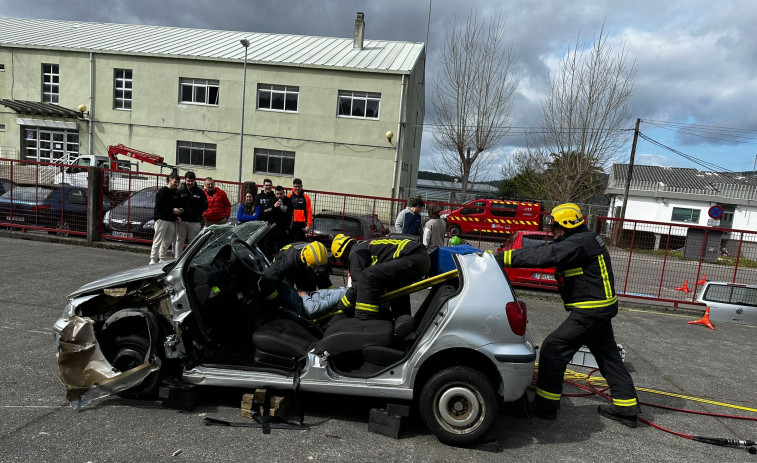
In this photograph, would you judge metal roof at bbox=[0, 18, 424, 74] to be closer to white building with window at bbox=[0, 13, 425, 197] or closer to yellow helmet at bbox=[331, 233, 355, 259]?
white building with window at bbox=[0, 13, 425, 197]

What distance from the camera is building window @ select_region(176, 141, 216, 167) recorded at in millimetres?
23562

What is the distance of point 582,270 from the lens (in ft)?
12.8

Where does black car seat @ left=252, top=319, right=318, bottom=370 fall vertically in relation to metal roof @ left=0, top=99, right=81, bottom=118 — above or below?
below

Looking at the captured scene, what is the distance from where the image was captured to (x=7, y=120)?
946 inches

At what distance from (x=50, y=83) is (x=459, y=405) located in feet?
93.6

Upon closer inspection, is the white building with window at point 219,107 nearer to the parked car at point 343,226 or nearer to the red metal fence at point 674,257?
the parked car at point 343,226

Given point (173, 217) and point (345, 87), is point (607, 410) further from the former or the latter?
point (345, 87)

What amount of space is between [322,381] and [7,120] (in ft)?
94.2

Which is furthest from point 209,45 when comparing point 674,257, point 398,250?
point 398,250

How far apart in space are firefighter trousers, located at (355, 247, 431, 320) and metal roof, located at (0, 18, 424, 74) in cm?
2007

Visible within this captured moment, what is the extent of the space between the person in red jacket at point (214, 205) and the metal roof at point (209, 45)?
49.0 ft

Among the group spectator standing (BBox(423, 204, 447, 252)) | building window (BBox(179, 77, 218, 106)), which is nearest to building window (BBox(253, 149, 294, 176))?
building window (BBox(179, 77, 218, 106))

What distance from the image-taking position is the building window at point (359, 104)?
22.7m

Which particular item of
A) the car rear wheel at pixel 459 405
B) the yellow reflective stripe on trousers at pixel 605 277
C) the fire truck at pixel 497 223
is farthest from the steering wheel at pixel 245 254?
the fire truck at pixel 497 223
